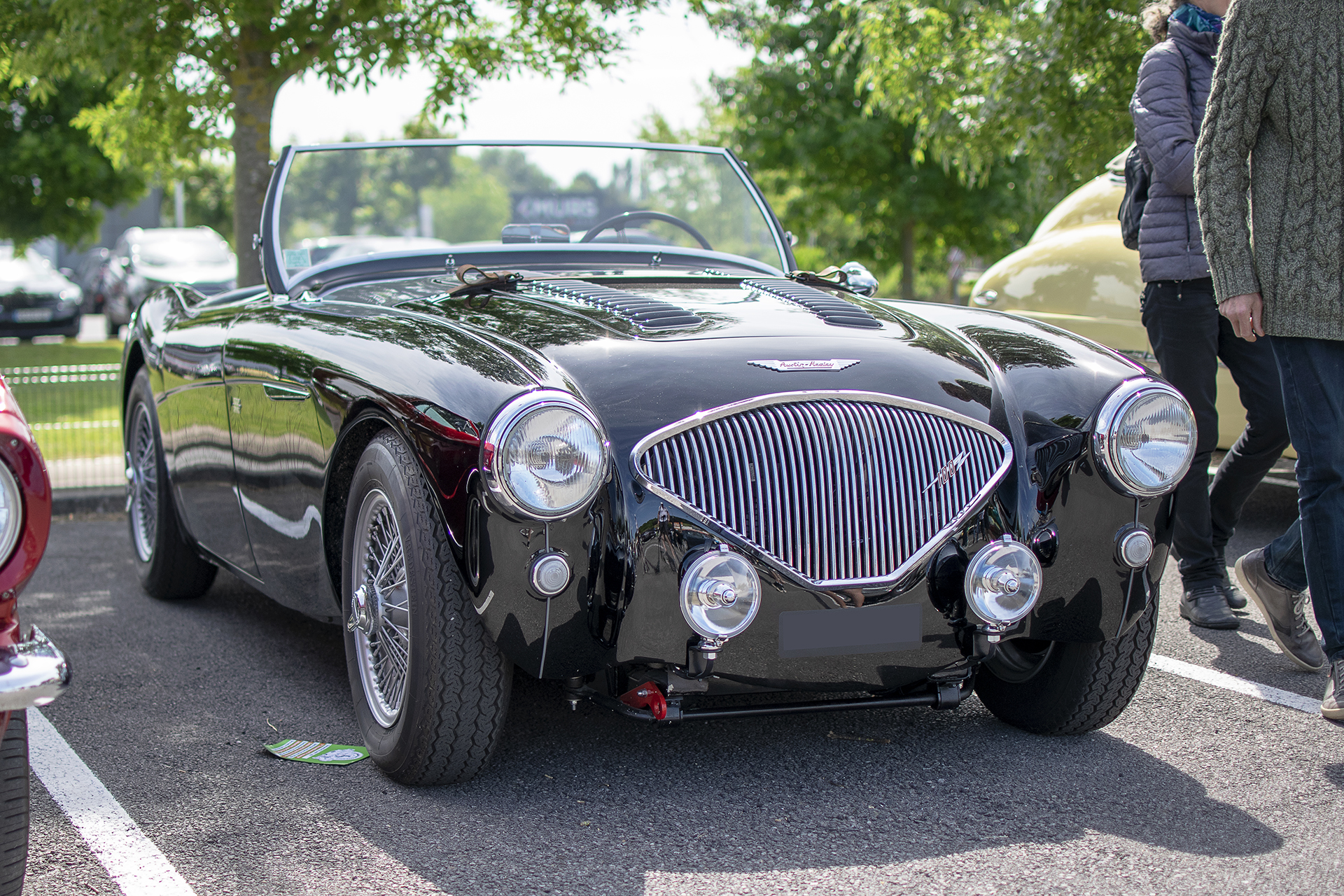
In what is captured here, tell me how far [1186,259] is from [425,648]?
277 centimetres

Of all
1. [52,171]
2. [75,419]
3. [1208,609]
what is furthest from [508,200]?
[52,171]

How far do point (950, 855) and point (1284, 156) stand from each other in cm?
199

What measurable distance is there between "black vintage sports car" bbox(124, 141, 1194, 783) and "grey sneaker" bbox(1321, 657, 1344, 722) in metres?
0.54

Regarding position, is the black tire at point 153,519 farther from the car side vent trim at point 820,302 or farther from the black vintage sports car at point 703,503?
the car side vent trim at point 820,302

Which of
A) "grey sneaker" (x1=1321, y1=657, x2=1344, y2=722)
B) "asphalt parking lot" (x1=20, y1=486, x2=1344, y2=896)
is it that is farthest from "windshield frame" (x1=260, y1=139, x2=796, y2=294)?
"grey sneaker" (x1=1321, y1=657, x2=1344, y2=722)

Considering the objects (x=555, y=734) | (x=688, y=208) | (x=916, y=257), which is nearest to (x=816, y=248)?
(x=916, y=257)

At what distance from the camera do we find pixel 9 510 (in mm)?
2211

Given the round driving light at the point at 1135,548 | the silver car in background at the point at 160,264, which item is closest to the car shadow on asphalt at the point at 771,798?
the round driving light at the point at 1135,548

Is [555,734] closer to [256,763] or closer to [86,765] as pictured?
[256,763]

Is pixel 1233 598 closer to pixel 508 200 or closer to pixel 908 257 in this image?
pixel 508 200

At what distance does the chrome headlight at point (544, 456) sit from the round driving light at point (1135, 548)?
1.25m

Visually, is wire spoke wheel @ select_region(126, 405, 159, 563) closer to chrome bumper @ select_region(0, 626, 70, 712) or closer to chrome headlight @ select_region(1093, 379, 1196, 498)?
chrome bumper @ select_region(0, 626, 70, 712)

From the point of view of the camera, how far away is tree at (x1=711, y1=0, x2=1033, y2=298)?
20.1m

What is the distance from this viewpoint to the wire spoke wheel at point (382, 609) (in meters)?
3.24
